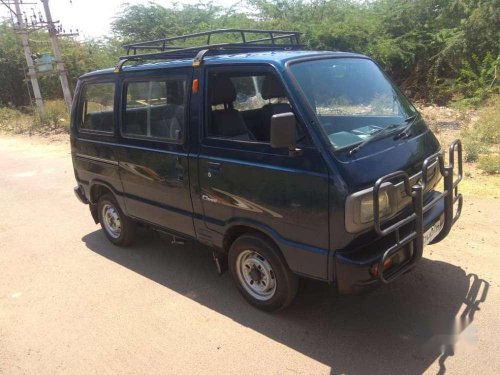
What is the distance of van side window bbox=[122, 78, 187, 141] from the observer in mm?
3855

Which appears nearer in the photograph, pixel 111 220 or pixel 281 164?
pixel 281 164

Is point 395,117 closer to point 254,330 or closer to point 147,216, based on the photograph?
point 254,330

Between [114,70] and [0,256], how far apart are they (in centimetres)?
266

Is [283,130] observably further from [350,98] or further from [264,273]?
[264,273]

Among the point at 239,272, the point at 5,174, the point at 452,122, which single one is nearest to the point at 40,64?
the point at 5,174

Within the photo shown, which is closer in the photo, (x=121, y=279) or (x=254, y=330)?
(x=254, y=330)

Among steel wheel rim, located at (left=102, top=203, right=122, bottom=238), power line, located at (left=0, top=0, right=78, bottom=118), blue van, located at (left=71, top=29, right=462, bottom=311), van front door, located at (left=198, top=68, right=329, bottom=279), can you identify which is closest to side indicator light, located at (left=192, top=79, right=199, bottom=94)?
blue van, located at (left=71, top=29, right=462, bottom=311)

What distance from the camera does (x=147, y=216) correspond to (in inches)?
179

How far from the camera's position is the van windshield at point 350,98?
3191mm

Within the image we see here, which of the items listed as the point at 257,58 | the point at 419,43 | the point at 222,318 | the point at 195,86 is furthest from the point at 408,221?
the point at 419,43

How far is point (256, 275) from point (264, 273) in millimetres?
106

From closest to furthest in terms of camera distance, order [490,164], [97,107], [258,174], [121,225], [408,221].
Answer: [408,221], [258,174], [97,107], [121,225], [490,164]

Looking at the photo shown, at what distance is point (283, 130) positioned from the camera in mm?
2875

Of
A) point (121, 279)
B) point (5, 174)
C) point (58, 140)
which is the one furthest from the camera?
point (58, 140)
